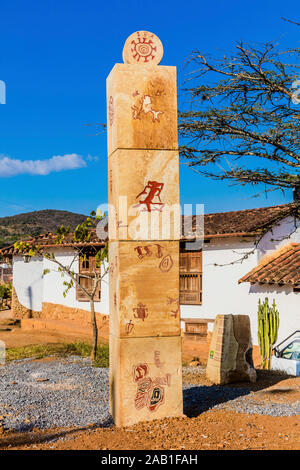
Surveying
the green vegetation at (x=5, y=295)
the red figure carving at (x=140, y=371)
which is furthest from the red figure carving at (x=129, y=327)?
the green vegetation at (x=5, y=295)

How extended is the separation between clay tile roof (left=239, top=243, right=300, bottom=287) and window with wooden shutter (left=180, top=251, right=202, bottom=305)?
7.06ft

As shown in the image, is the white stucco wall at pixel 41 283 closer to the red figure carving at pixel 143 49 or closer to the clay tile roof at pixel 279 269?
the clay tile roof at pixel 279 269

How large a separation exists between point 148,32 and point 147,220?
8.04ft

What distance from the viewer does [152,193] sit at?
5.96 meters

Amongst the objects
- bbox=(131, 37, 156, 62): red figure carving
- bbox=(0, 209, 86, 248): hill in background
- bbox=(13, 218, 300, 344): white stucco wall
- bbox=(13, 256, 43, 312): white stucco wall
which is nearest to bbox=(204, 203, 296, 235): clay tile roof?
bbox=(13, 218, 300, 344): white stucco wall

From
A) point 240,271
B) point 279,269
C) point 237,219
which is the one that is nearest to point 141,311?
point 279,269

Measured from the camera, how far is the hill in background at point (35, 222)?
1817 inches

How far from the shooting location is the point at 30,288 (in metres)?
21.3

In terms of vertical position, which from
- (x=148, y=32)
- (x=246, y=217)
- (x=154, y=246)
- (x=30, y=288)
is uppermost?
(x=148, y=32)

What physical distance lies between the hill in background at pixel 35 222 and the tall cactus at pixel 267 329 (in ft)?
109

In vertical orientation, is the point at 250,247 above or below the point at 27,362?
above

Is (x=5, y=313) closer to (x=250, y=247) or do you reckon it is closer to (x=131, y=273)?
(x=250, y=247)
